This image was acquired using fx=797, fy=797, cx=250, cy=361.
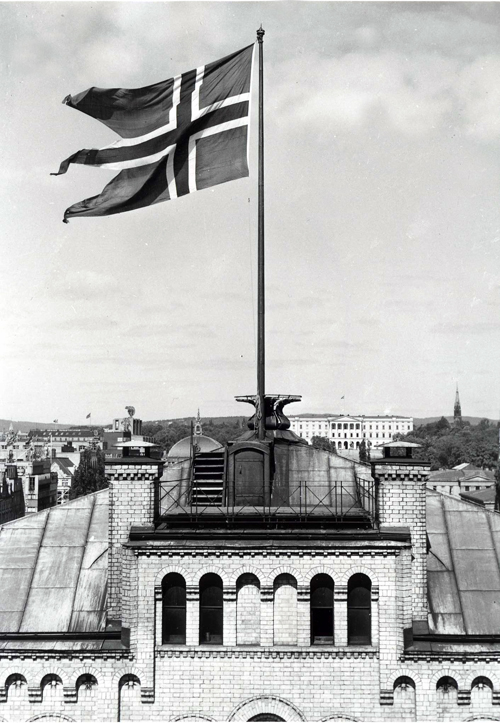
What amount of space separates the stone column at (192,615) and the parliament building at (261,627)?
5cm

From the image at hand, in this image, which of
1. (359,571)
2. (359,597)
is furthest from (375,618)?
(359,571)

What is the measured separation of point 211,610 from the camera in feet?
84.3

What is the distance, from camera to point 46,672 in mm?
25906

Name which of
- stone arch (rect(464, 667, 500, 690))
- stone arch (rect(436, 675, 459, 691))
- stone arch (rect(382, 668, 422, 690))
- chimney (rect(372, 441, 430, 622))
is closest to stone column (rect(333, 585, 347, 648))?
stone arch (rect(382, 668, 422, 690))

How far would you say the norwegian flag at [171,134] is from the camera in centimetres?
2847

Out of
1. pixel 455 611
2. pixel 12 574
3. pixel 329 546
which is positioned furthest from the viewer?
pixel 12 574

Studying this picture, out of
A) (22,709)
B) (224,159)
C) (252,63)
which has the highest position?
(252,63)

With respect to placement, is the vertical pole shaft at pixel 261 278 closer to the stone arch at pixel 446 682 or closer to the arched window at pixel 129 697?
the arched window at pixel 129 697

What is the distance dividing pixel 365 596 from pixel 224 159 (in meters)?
15.7

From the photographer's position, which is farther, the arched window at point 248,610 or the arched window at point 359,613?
the arched window at point 359,613

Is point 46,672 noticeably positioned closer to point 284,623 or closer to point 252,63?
point 284,623

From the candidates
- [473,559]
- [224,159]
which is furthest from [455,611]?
[224,159]

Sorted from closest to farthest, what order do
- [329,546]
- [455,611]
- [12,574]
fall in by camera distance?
1. [329,546]
2. [455,611]
3. [12,574]

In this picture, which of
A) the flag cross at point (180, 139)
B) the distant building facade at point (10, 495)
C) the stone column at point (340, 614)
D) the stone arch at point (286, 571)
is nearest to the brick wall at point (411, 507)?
the stone column at point (340, 614)
